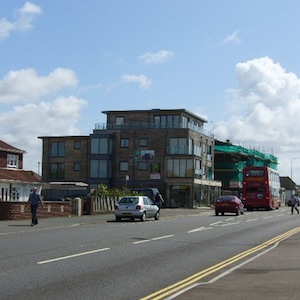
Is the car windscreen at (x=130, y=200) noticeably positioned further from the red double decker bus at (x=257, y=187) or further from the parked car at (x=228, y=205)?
the red double decker bus at (x=257, y=187)

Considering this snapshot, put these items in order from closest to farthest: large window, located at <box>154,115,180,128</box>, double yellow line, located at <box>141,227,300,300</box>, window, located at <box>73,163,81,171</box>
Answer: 1. double yellow line, located at <box>141,227,300,300</box>
2. large window, located at <box>154,115,180,128</box>
3. window, located at <box>73,163,81,171</box>

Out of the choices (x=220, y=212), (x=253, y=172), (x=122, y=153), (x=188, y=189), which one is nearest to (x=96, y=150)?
(x=122, y=153)

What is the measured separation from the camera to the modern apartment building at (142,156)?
262ft

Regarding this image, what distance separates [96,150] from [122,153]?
11.5 ft

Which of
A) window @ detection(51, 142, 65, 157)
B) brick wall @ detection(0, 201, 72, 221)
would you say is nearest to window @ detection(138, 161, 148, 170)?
window @ detection(51, 142, 65, 157)

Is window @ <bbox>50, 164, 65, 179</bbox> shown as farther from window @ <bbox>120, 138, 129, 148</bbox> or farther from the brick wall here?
the brick wall

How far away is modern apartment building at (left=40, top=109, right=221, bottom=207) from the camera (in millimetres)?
79875

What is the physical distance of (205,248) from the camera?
18.3 metres

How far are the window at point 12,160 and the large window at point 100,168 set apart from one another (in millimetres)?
20606

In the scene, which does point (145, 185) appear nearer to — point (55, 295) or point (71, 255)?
point (71, 255)

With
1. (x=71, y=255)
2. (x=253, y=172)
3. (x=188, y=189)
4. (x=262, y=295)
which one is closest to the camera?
(x=262, y=295)

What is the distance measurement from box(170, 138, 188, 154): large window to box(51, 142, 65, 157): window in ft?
51.3

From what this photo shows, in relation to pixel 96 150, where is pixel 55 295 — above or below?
below

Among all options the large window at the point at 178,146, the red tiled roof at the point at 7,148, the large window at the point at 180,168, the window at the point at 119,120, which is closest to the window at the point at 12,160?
the red tiled roof at the point at 7,148
